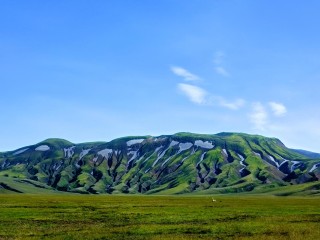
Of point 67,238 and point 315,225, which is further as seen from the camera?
point 315,225

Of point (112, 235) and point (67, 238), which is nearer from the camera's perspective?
point (67, 238)

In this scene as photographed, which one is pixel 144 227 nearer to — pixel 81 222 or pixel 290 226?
pixel 81 222

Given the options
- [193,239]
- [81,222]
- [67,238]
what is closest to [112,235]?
[67,238]

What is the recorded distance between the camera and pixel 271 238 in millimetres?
39281

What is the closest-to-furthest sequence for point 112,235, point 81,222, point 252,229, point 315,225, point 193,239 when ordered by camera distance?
point 193,239, point 112,235, point 252,229, point 315,225, point 81,222

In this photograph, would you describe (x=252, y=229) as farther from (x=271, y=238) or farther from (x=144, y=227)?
(x=144, y=227)

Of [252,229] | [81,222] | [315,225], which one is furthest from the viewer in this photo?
[81,222]

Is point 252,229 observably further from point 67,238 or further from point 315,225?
point 67,238

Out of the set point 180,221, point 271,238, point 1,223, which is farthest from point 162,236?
point 1,223

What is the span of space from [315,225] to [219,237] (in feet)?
58.0

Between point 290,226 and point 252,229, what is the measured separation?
19.9ft

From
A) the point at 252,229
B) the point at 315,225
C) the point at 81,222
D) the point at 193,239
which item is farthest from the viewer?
→ the point at 81,222

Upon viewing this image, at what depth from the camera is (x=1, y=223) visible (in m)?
53.4

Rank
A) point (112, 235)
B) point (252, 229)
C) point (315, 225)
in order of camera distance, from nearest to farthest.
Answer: point (112, 235)
point (252, 229)
point (315, 225)
